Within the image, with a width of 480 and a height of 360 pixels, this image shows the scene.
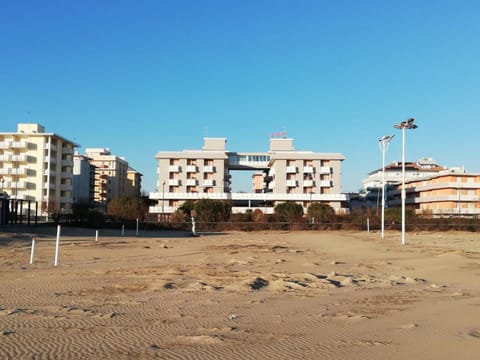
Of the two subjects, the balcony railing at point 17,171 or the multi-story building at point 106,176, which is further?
the multi-story building at point 106,176

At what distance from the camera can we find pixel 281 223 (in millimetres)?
56625

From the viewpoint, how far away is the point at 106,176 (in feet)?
497

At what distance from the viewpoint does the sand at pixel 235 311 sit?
707 centimetres

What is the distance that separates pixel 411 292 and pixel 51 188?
92.5m

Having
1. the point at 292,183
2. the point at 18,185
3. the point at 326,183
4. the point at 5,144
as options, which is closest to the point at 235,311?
the point at 292,183

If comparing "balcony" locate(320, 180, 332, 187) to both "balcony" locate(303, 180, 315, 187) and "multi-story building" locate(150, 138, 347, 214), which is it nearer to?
A: "multi-story building" locate(150, 138, 347, 214)

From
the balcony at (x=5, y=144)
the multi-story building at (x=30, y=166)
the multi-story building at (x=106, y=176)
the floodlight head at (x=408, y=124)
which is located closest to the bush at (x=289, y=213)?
the floodlight head at (x=408, y=124)

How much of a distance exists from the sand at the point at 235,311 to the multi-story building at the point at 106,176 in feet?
447

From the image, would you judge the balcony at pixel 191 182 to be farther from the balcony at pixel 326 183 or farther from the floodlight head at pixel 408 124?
the floodlight head at pixel 408 124

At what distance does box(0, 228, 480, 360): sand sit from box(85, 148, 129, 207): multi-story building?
447ft

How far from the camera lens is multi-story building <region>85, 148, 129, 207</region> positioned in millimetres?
151500

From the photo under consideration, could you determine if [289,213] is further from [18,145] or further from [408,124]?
[18,145]

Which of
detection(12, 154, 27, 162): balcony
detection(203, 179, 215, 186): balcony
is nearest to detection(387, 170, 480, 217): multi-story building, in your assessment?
detection(203, 179, 215, 186): balcony

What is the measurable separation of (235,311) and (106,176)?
147 metres
